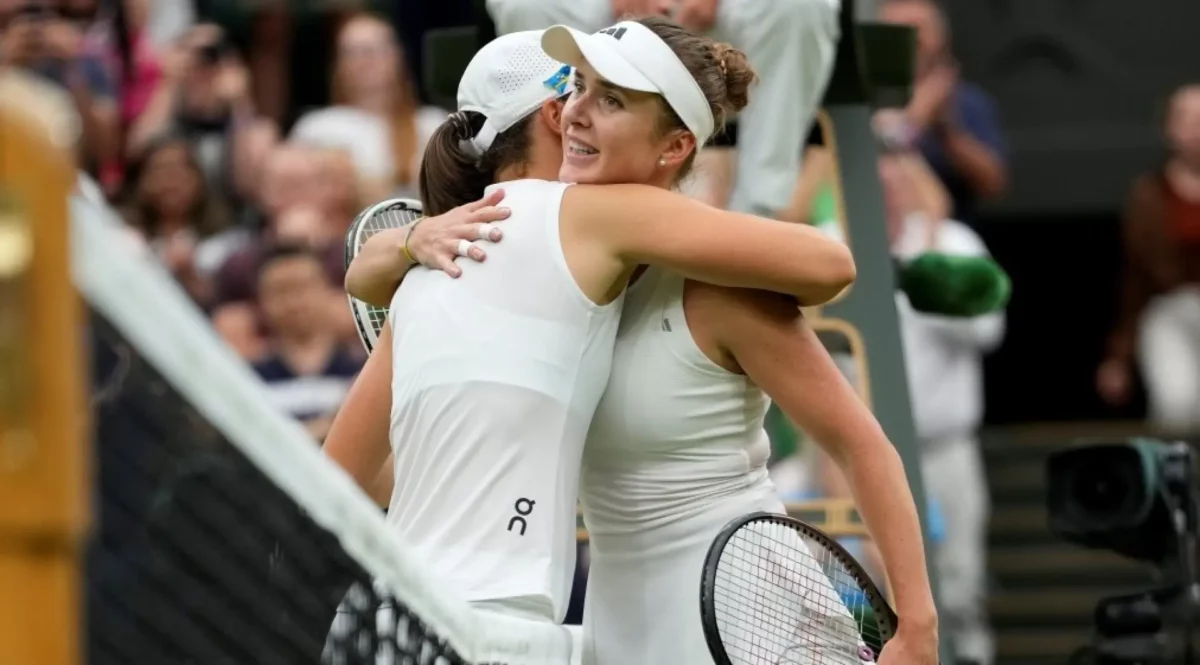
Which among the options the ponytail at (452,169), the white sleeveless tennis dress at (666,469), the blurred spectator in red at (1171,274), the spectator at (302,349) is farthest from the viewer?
the blurred spectator in red at (1171,274)

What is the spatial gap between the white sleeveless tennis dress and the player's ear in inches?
10.9

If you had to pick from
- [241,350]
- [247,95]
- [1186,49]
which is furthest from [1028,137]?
[241,350]

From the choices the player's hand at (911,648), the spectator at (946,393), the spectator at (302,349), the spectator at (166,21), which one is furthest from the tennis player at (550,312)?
the spectator at (166,21)

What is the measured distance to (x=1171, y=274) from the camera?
9.03m

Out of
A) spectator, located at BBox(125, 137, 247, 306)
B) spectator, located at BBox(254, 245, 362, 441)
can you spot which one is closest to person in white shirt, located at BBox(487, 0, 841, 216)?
spectator, located at BBox(254, 245, 362, 441)

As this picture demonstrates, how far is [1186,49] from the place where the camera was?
33.9 ft

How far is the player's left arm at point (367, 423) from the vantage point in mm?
3566

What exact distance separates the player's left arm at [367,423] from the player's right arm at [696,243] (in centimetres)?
45

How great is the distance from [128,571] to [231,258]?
5.80m

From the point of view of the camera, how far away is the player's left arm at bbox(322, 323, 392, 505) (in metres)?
3.57

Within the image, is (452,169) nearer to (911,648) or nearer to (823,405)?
(823,405)

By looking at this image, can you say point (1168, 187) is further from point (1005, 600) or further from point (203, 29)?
point (203, 29)

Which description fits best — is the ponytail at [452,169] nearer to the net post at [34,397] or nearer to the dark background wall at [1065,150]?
the net post at [34,397]

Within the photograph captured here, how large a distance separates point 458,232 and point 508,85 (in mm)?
273
